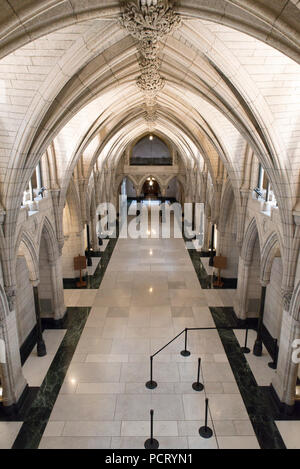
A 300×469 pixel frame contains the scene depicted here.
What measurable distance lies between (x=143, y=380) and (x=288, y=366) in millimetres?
3507

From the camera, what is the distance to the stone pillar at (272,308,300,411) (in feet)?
24.2

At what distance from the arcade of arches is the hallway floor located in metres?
0.04

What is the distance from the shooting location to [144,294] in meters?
13.6

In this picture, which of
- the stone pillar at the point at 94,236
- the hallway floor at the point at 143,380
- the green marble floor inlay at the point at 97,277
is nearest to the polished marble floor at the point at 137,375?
the hallway floor at the point at 143,380

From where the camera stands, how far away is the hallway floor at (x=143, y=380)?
268 inches

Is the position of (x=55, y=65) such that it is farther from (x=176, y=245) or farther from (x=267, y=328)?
(x=176, y=245)

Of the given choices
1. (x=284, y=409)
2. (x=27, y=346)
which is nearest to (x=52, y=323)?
(x=27, y=346)

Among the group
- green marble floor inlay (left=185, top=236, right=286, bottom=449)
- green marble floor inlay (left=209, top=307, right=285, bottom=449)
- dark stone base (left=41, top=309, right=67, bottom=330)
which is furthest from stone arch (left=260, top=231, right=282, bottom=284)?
dark stone base (left=41, top=309, right=67, bottom=330)

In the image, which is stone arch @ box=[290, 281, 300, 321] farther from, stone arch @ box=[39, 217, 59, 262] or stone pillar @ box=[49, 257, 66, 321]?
stone pillar @ box=[49, 257, 66, 321]

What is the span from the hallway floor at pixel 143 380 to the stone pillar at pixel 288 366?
1.02m

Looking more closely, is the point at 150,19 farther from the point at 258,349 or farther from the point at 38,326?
the point at 258,349

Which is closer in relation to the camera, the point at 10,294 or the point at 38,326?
the point at 10,294

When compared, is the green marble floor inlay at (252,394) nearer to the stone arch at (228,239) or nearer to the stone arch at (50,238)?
the stone arch at (228,239)

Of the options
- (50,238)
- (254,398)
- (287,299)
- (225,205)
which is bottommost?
(254,398)
